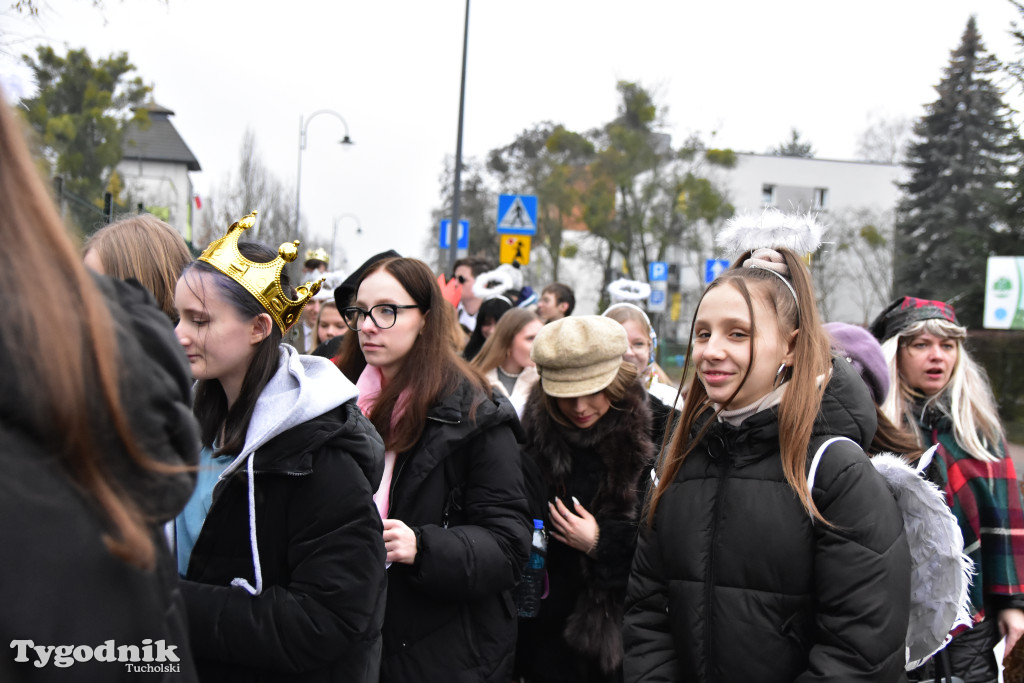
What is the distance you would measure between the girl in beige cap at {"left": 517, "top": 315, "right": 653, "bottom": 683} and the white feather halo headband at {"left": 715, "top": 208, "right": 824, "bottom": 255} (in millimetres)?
946

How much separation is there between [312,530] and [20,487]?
3.54 ft

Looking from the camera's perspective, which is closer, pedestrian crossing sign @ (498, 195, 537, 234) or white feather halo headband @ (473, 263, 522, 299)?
white feather halo headband @ (473, 263, 522, 299)

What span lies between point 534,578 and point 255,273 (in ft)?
6.05

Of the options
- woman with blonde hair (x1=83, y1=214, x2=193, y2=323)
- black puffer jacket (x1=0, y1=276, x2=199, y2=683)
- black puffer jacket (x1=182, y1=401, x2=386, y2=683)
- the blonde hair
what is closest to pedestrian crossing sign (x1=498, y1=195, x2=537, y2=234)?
the blonde hair

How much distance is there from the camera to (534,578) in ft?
11.2

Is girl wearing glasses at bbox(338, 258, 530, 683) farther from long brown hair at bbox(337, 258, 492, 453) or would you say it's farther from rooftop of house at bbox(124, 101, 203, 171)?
rooftop of house at bbox(124, 101, 203, 171)

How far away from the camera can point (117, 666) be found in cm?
97

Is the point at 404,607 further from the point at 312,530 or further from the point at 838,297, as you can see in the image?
the point at 838,297

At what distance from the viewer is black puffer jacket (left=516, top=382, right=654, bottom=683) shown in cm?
332

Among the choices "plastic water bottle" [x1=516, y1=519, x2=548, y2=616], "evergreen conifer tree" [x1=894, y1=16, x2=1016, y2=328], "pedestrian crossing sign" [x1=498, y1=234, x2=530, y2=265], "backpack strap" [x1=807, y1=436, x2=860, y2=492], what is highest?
"evergreen conifer tree" [x1=894, y1=16, x2=1016, y2=328]

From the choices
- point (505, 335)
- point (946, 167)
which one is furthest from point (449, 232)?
point (946, 167)

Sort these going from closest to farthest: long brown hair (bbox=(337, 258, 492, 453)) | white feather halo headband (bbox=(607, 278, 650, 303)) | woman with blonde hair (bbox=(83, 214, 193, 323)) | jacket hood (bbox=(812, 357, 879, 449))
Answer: jacket hood (bbox=(812, 357, 879, 449)) < woman with blonde hair (bbox=(83, 214, 193, 323)) < long brown hair (bbox=(337, 258, 492, 453)) < white feather halo headband (bbox=(607, 278, 650, 303))

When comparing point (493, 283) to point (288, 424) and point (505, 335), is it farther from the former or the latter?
point (288, 424)

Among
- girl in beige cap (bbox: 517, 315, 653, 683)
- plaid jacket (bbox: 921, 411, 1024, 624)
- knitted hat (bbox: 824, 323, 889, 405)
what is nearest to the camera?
plaid jacket (bbox: 921, 411, 1024, 624)
